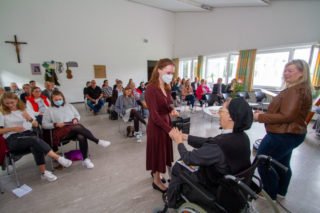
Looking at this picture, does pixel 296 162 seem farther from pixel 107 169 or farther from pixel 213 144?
pixel 107 169

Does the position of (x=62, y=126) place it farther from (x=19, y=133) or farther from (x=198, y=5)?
(x=198, y=5)

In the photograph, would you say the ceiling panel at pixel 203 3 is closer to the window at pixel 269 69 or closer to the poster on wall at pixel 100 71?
the window at pixel 269 69

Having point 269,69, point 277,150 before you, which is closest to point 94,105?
point 277,150

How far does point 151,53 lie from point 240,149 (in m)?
8.61

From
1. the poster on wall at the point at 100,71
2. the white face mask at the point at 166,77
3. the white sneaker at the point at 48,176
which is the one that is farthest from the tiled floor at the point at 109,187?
the poster on wall at the point at 100,71

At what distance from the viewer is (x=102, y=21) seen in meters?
7.25

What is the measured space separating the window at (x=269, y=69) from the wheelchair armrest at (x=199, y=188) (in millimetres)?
6084

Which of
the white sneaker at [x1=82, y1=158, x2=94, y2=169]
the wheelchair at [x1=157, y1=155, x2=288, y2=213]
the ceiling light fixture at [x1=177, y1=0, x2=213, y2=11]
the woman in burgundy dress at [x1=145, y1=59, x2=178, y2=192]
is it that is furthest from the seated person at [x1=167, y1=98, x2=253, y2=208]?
the ceiling light fixture at [x1=177, y1=0, x2=213, y2=11]

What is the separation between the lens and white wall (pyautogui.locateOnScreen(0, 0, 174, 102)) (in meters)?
5.74

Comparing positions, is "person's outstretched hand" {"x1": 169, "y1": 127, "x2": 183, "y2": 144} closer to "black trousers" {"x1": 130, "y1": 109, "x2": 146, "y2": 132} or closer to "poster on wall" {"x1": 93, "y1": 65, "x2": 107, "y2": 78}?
"black trousers" {"x1": 130, "y1": 109, "x2": 146, "y2": 132}

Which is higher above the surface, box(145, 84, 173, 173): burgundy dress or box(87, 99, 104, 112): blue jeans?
box(145, 84, 173, 173): burgundy dress

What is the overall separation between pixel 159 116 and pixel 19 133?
→ 1882 mm

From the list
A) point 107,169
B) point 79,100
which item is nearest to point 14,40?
point 79,100

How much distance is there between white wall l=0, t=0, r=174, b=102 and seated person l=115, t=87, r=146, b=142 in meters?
4.41
